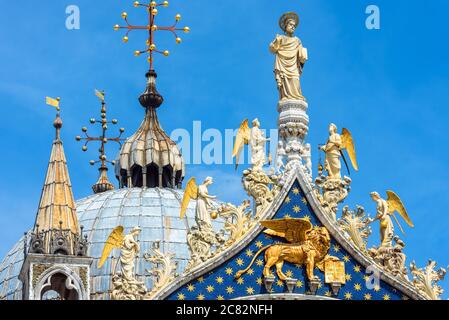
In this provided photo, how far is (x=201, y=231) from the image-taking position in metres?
42.0

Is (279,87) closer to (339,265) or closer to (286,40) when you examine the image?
(286,40)

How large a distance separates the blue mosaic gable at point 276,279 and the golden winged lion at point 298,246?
0.15 m

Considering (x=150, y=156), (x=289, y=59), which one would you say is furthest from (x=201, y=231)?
(x=150, y=156)

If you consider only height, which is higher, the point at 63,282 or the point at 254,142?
the point at 254,142

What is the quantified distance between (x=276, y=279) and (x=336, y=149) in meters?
3.71

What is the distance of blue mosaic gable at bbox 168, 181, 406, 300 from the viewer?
136 feet

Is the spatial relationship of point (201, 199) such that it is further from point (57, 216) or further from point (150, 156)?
point (150, 156)

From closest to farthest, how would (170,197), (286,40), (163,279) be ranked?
(163,279) → (286,40) → (170,197)

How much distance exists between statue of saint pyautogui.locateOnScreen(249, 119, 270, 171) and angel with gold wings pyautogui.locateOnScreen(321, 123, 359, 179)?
1.46 metres

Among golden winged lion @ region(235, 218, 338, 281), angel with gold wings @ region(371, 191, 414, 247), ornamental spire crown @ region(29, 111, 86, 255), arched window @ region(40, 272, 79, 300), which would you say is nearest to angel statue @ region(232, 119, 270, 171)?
golden winged lion @ region(235, 218, 338, 281)

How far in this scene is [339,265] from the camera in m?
41.9
